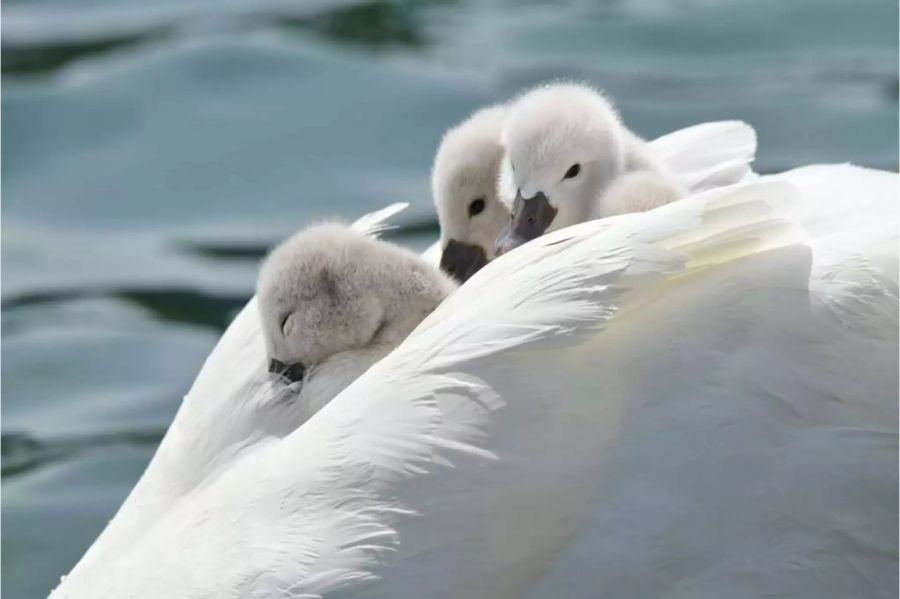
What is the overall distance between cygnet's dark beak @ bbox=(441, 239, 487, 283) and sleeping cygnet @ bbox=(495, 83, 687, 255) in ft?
0.27

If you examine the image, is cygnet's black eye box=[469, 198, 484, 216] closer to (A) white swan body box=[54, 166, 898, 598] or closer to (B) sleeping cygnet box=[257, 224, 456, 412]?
(B) sleeping cygnet box=[257, 224, 456, 412]

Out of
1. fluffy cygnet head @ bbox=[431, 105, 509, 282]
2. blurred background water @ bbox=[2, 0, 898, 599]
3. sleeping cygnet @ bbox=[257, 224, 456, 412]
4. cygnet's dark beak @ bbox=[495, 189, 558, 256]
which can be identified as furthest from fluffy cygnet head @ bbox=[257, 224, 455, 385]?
blurred background water @ bbox=[2, 0, 898, 599]

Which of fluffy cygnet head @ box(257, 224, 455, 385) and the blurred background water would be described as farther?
the blurred background water

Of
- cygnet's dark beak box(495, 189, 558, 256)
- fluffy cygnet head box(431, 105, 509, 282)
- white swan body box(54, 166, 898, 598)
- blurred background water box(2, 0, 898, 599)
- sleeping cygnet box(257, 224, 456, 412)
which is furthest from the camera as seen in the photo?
blurred background water box(2, 0, 898, 599)

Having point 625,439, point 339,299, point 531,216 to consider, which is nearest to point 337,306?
point 339,299

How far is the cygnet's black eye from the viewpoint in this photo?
2.71m

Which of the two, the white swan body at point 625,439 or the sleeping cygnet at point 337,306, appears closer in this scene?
the white swan body at point 625,439

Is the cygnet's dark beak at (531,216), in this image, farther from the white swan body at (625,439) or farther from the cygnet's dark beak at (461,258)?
the white swan body at (625,439)

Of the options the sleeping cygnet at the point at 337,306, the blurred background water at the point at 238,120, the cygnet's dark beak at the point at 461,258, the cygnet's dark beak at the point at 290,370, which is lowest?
the cygnet's dark beak at the point at 290,370

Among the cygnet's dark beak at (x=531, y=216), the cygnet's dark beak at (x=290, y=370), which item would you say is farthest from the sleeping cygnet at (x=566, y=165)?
the cygnet's dark beak at (x=290, y=370)

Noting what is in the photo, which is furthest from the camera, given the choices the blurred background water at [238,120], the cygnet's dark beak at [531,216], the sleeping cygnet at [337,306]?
the blurred background water at [238,120]

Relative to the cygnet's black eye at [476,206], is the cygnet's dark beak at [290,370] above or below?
below

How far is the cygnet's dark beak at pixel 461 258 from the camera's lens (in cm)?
270

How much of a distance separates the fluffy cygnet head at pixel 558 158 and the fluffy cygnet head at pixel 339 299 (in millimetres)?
160
